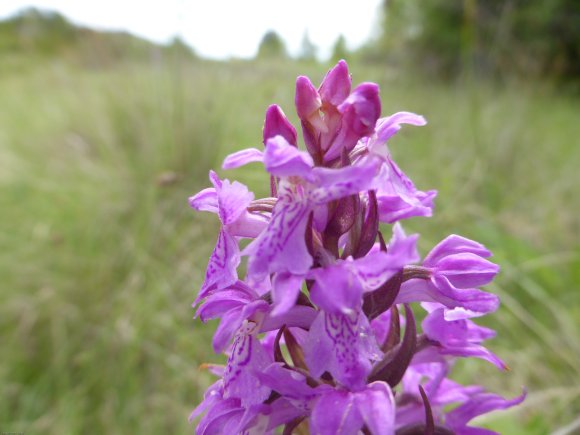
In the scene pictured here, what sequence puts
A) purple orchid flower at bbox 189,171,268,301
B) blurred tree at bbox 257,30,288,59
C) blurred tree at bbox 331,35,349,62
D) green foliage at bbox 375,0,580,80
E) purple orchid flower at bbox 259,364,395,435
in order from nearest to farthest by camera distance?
purple orchid flower at bbox 259,364,395,435, purple orchid flower at bbox 189,171,268,301, blurred tree at bbox 331,35,349,62, blurred tree at bbox 257,30,288,59, green foliage at bbox 375,0,580,80

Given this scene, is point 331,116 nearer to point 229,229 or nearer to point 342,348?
point 229,229

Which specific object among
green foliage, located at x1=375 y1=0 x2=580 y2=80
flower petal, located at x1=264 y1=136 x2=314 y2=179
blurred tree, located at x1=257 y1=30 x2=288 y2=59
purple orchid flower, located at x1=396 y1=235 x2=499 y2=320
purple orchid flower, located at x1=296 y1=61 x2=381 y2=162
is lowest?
purple orchid flower, located at x1=396 y1=235 x2=499 y2=320

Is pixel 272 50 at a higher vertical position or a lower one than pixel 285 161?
higher

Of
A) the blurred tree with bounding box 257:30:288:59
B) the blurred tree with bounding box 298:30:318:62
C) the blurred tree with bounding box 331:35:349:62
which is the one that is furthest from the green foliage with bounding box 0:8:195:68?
the blurred tree with bounding box 331:35:349:62

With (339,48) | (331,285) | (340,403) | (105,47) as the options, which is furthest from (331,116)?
(105,47)

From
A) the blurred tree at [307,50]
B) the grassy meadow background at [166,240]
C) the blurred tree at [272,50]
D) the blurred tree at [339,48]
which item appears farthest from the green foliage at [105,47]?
the blurred tree at [339,48]

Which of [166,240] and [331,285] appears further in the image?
[166,240]

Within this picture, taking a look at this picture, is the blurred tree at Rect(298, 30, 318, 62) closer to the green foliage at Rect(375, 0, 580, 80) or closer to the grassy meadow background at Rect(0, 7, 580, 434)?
the grassy meadow background at Rect(0, 7, 580, 434)
